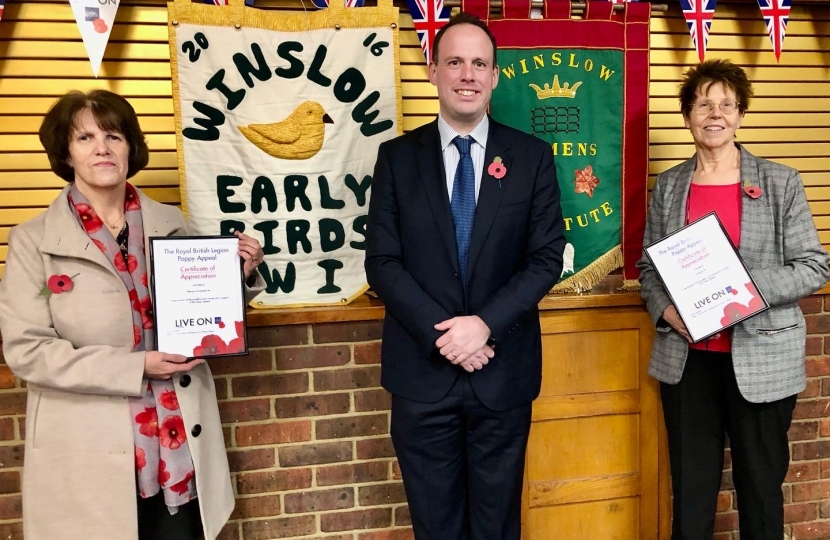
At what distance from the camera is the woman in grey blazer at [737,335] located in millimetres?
1973

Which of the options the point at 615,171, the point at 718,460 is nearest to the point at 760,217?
the point at 615,171

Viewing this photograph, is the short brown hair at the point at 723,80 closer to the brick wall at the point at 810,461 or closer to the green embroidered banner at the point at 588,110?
the green embroidered banner at the point at 588,110

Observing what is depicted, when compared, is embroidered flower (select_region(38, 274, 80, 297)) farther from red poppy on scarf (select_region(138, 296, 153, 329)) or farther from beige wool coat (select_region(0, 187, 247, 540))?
red poppy on scarf (select_region(138, 296, 153, 329))

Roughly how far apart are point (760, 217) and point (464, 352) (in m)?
1.12

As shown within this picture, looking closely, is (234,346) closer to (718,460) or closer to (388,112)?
(388,112)

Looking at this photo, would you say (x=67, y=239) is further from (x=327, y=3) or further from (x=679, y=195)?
(x=679, y=195)

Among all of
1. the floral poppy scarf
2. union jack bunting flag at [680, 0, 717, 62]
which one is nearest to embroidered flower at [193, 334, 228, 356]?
the floral poppy scarf

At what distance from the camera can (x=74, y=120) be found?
64.4 inches

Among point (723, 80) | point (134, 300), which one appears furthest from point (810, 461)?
point (134, 300)

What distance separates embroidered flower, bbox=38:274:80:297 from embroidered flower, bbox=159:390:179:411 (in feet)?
1.22

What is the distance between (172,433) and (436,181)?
1014mm

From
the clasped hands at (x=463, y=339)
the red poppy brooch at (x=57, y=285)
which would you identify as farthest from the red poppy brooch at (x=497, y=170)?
the red poppy brooch at (x=57, y=285)

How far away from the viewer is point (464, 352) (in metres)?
1.64

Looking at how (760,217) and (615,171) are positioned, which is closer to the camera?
(760,217)
